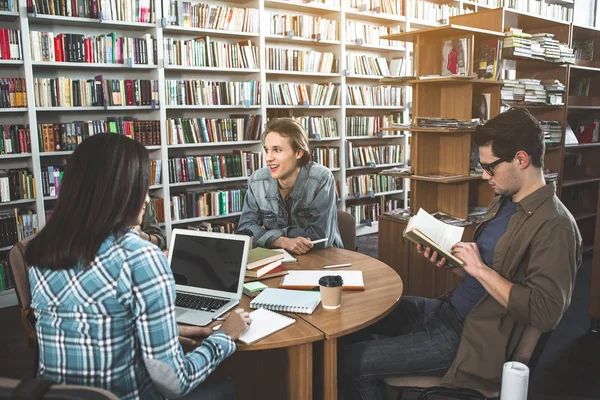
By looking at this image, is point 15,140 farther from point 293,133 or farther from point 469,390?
point 469,390

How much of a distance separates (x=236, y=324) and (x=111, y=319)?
0.42 metres

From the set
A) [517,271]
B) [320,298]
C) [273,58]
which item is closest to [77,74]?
[273,58]

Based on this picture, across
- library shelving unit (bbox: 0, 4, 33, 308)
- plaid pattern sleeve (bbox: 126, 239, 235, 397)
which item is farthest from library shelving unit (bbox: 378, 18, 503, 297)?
library shelving unit (bbox: 0, 4, 33, 308)

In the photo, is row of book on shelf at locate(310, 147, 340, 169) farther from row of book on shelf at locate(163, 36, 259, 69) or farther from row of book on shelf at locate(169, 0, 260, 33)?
row of book on shelf at locate(169, 0, 260, 33)

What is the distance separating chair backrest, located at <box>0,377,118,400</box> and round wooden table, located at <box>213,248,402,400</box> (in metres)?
0.58

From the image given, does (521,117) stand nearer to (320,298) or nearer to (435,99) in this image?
(320,298)

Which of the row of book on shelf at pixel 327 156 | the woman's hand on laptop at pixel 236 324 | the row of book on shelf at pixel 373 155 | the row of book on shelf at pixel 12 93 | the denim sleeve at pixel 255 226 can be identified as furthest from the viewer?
the row of book on shelf at pixel 373 155

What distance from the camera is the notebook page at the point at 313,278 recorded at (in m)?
1.92

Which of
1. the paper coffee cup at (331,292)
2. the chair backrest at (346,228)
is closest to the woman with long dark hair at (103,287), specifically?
the paper coffee cup at (331,292)

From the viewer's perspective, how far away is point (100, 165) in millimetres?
1212

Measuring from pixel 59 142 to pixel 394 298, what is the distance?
3177 mm

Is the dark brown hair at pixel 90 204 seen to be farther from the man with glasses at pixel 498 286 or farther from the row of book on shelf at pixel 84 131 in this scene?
the row of book on shelf at pixel 84 131

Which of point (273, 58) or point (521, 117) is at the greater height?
point (273, 58)

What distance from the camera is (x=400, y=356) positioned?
5.58ft
